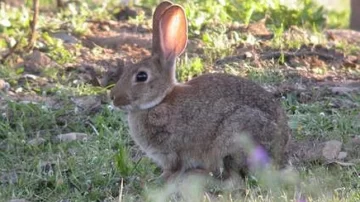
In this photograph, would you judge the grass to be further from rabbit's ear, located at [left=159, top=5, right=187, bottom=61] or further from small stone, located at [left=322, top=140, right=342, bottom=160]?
rabbit's ear, located at [left=159, top=5, right=187, bottom=61]

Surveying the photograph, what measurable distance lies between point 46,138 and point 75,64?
4.43 ft

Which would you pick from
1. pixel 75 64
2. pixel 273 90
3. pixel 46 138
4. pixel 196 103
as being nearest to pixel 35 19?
pixel 75 64

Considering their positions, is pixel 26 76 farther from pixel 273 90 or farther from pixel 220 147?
pixel 220 147

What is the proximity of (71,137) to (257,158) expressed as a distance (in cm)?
160

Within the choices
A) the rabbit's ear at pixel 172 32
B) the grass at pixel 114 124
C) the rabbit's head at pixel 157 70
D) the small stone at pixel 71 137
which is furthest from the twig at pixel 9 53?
the rabbit's ear at pixel 172 32

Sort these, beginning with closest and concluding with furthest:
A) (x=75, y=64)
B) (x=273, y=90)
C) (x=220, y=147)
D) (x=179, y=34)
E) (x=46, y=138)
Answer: (x=220, y=147) < (x=179, y=34) < (x=46, y=138) < (x=273, y=90) < (x=75, y=64)

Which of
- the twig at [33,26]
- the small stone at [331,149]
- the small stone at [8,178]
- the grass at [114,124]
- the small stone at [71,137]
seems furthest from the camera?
the twig at [33,26]

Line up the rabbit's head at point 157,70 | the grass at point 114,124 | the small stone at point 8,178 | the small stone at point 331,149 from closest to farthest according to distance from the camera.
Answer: the grass at point 114,124 < the rabbit's head at point 157,70 < the small stone at point 8,178 < the small stone at point 331,149

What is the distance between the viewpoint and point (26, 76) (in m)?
7.75

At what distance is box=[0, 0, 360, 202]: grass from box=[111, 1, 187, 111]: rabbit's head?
0.33m

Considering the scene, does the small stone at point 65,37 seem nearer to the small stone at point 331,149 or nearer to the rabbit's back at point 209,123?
the rabbit's back at point 209,123

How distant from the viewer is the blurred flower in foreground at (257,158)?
5645 mm

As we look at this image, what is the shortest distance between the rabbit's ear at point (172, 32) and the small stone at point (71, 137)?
102 cm

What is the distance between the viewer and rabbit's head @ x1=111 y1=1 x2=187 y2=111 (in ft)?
19.4
